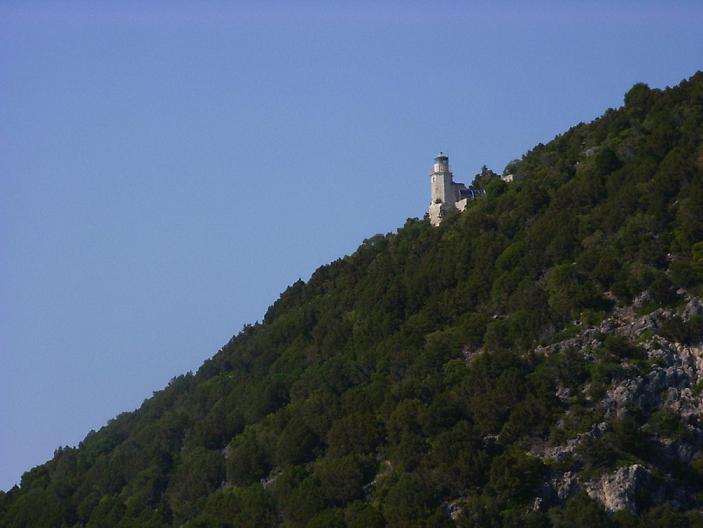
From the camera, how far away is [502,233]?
7275 cm

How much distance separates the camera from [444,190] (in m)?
85.8

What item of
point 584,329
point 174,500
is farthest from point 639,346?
point 174,500

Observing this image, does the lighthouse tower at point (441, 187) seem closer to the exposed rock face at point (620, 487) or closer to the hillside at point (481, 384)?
the hillside at point (481, 384)

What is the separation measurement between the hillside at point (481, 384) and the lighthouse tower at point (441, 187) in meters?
2.01

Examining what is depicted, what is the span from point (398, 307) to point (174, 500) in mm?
12859

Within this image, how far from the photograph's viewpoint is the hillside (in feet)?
187

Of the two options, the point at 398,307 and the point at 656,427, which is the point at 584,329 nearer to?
the point at 656,427

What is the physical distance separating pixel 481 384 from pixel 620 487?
27.2 ft

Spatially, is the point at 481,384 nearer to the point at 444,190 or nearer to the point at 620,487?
the point at 620,487

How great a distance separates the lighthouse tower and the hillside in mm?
2007

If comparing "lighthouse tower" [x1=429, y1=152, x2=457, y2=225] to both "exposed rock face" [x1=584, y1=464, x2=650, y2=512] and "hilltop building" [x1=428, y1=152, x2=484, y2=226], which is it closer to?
"hilltop building" [x1=428, y1=152, x2=484, y2=226]

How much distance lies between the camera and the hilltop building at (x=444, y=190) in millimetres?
84750

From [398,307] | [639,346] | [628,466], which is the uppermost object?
[398,307]

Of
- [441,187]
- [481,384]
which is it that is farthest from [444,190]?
[481,384]
